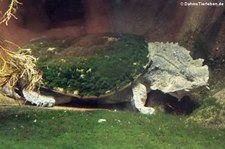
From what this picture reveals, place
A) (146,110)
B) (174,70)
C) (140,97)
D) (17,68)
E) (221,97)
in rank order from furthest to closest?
(174,70), (140,97), (146,110), (221,97), (17,68)

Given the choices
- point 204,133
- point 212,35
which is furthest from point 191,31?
point 204,133

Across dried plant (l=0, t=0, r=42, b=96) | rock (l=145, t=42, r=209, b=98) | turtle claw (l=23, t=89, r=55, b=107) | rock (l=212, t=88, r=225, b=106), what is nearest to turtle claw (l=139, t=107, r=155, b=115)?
rock (l=145, t=42, r=209, b=98)

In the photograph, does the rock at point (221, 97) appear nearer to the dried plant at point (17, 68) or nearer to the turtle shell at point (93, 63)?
the turtle shell at point (93, 63)

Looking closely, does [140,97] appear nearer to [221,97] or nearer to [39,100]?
[221,97]

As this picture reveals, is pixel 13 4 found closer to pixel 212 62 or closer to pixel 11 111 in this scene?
pixel 11 111

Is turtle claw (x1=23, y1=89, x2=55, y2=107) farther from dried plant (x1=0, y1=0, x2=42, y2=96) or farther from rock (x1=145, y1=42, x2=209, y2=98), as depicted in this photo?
rock (x1=145, y1=42, x2=209, y2=98)

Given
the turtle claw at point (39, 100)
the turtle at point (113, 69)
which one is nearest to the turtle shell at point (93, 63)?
the turtle at point (113, 69)

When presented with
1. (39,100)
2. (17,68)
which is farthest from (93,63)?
(17,68)
